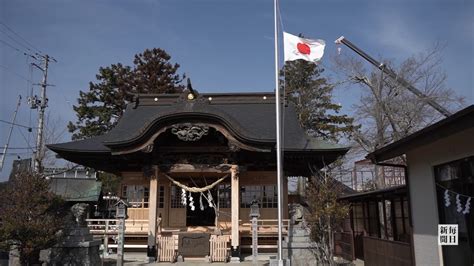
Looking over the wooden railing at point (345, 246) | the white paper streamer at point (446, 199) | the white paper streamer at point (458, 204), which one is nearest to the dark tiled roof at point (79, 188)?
the wooden railing at point (345, 246)

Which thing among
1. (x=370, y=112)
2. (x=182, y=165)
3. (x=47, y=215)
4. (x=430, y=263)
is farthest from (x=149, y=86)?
(x=430, y=263)

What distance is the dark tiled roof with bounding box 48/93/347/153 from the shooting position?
49.7 feet

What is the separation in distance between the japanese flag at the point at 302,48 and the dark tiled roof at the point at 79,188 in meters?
27.2

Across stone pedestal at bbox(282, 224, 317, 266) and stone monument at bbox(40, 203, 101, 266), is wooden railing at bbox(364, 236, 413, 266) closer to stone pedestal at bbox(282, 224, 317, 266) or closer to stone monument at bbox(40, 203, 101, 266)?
stone pedestal at bbox(282, 224, 317, 266)

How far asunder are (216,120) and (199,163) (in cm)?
212

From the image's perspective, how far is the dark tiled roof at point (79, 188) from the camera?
3450 cm

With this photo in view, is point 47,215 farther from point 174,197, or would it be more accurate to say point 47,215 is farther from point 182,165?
point 174,197

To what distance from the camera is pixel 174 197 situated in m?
18.6

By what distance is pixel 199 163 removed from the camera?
1623cm

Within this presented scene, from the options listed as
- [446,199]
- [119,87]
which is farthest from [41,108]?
[446,199]

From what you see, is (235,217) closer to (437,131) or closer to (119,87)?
(437,131)

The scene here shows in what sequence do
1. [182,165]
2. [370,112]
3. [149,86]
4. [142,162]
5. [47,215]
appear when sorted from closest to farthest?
1. [47,215]
2. [182,165]
3. [142,162]
4. [370,112]
5. [149,86]

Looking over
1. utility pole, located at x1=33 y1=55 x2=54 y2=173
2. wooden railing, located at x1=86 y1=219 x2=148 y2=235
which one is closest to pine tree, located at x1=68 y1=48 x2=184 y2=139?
utility pole, located at x1=33 y1=55 x2=54 y2=173

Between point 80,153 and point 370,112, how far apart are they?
19.2 metres
